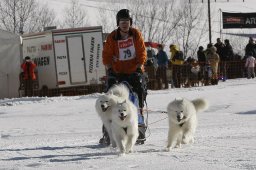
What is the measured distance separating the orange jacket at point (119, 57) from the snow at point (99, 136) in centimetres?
111

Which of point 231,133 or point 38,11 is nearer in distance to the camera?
point 231,133

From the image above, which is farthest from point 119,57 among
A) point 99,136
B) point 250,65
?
point 250,65

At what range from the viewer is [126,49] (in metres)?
7.78

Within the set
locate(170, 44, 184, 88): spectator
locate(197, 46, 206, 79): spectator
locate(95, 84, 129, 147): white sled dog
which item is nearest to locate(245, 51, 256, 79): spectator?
locate(197, 46, 206, 79): spectator

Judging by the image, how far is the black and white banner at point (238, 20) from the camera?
2850 centimetres

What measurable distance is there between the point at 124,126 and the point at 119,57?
1412 mm

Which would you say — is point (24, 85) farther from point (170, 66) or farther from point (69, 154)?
point (69, 154)

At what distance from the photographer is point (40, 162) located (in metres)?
6.27

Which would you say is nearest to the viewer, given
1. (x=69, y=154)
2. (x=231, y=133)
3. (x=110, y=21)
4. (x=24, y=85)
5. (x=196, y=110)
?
(x=69, y=154)

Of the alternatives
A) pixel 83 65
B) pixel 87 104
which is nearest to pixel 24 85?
pixel 83 65

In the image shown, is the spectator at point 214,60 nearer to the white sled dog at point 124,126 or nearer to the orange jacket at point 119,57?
the orange jacket at point 119,57

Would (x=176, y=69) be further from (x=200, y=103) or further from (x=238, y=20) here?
(x=200, y=103)

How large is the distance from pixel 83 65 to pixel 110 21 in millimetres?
28664

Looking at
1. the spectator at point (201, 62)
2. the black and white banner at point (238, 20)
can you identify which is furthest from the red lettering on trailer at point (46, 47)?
the black and white banner at point (238, 20)
